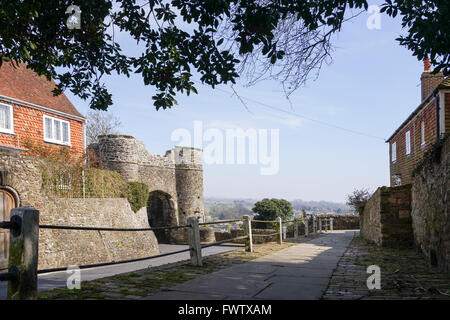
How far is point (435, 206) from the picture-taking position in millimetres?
7605

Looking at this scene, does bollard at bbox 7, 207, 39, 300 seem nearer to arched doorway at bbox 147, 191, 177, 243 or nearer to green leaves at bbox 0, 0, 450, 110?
green leaves at bbox 0, 0, 450, 110

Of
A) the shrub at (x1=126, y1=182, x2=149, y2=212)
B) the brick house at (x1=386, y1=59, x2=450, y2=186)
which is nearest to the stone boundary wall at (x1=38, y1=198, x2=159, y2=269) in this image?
the shrub at (x1=126, y1=182, x2=149, y2=212)

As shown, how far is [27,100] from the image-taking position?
20.7 metres

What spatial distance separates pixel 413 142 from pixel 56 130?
19318mm

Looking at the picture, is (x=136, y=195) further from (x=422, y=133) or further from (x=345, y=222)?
(x=345, y=222)

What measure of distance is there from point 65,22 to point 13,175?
350 inches

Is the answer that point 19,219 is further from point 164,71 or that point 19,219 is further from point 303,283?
point 164,71

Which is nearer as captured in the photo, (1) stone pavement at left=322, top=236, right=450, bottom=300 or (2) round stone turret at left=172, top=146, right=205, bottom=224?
(1) stone pavement at left=322, top=236, right=450, bottom=300

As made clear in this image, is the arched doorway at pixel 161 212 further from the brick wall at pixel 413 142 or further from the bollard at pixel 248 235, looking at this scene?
the bollard at pixel 248 235

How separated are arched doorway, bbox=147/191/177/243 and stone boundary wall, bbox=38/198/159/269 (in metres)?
10.1

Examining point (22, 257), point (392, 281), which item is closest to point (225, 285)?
point (392, 281)

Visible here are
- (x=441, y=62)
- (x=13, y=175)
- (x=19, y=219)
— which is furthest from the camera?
(x=13, y=175)

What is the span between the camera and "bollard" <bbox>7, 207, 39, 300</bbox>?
386cm

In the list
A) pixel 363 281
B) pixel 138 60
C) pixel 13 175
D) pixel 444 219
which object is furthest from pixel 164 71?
pixel 13 175
